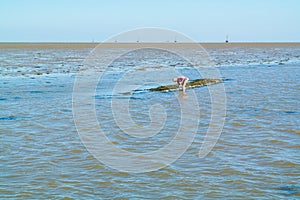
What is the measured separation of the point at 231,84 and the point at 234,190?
1691 centimetres

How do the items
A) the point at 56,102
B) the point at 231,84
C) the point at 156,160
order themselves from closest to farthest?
the point at 156,160 → the point at 56,102 → the point at 231,84

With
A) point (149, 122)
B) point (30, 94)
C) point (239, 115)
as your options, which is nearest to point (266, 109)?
point (239, 115)

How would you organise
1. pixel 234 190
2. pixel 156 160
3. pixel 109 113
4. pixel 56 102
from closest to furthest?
pixel 234 190
pixel 156 160
pixel 109 113
pixel 56 102

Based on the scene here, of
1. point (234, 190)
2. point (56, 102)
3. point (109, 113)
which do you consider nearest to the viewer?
point (234, 190)

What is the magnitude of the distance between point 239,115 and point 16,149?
7.49m

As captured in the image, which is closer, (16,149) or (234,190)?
(234,190)

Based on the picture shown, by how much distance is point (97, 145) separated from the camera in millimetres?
10125

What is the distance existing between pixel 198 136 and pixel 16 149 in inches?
186

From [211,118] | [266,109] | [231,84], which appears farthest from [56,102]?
[231,84]

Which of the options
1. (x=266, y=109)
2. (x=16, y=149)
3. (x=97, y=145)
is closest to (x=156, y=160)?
(x=97, y=145)

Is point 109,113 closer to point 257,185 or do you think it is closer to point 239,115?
point 239,115

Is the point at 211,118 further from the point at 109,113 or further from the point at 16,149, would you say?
the point at 16,149

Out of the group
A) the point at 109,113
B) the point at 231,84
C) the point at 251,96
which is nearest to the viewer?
the point at 109,113

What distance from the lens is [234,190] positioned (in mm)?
7188
